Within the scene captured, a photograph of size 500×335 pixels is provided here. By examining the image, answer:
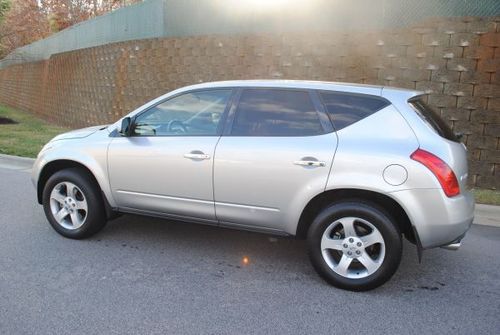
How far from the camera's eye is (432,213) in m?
3.48

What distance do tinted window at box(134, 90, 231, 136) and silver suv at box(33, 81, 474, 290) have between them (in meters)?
0.01

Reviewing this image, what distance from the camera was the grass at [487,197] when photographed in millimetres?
6207

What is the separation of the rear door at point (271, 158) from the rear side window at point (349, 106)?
0.28ft

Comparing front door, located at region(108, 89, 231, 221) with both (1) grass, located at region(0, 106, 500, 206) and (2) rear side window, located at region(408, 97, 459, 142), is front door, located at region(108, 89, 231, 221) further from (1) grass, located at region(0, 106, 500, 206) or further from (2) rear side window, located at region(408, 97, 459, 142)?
(1) grass, located at region(0, 106, 500, 206)

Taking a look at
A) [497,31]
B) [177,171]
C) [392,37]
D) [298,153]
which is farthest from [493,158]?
[177,171]

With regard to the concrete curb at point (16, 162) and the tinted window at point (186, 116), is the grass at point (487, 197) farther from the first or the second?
the concrete curb at point (16, 162)

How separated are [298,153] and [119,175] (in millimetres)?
1826

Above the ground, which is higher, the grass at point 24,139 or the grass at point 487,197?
the grass at point 487,197

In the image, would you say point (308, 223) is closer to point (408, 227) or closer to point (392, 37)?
point (408, 227)

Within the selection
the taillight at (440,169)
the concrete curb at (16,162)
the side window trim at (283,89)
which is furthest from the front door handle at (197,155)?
the concrete curb at (16,162)

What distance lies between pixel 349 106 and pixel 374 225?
1.00 meters

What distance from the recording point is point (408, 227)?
12.4ft

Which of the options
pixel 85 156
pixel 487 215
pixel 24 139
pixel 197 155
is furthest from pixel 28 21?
pixel 487 215

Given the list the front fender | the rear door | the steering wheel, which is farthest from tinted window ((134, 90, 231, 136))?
the front fender
